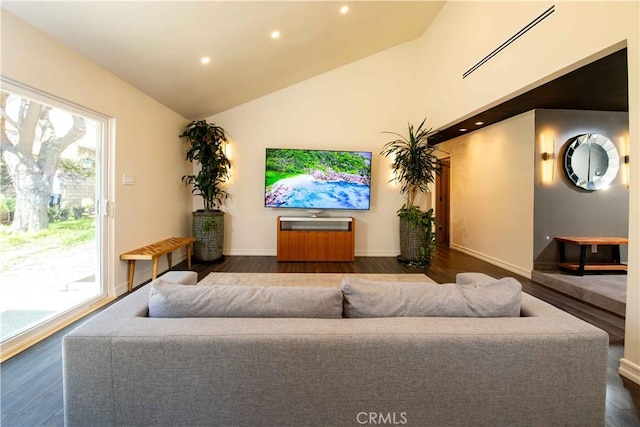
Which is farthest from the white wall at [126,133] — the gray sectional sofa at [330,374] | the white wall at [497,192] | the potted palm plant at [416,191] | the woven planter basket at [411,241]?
the white wall at [497,192]

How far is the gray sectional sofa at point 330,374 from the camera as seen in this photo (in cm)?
105

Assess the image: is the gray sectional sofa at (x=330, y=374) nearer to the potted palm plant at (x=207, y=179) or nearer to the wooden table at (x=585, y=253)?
the wooden table at (x=585, y=253)

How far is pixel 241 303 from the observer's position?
1247 mm

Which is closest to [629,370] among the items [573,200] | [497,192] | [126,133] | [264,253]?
[573,200]

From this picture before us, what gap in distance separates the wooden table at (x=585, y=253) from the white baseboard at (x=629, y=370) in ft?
7.70

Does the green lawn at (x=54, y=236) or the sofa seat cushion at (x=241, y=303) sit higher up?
the green lawn at (x=54, y=236)

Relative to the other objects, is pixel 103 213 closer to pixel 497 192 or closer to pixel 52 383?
pixel 52 383

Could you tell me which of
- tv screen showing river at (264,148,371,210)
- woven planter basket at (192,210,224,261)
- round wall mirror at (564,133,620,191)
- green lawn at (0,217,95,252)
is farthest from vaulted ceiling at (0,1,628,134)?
woven planter basket at (192,210,224,261)

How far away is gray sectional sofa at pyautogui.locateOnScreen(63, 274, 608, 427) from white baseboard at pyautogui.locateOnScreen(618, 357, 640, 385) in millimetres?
1162

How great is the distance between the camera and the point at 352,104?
5246 mm

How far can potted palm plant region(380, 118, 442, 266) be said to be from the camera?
468cm

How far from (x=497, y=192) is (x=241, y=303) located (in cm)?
497

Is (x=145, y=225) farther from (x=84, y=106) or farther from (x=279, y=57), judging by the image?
(x=279, y=57)

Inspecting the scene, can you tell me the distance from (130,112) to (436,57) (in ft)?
15.8
